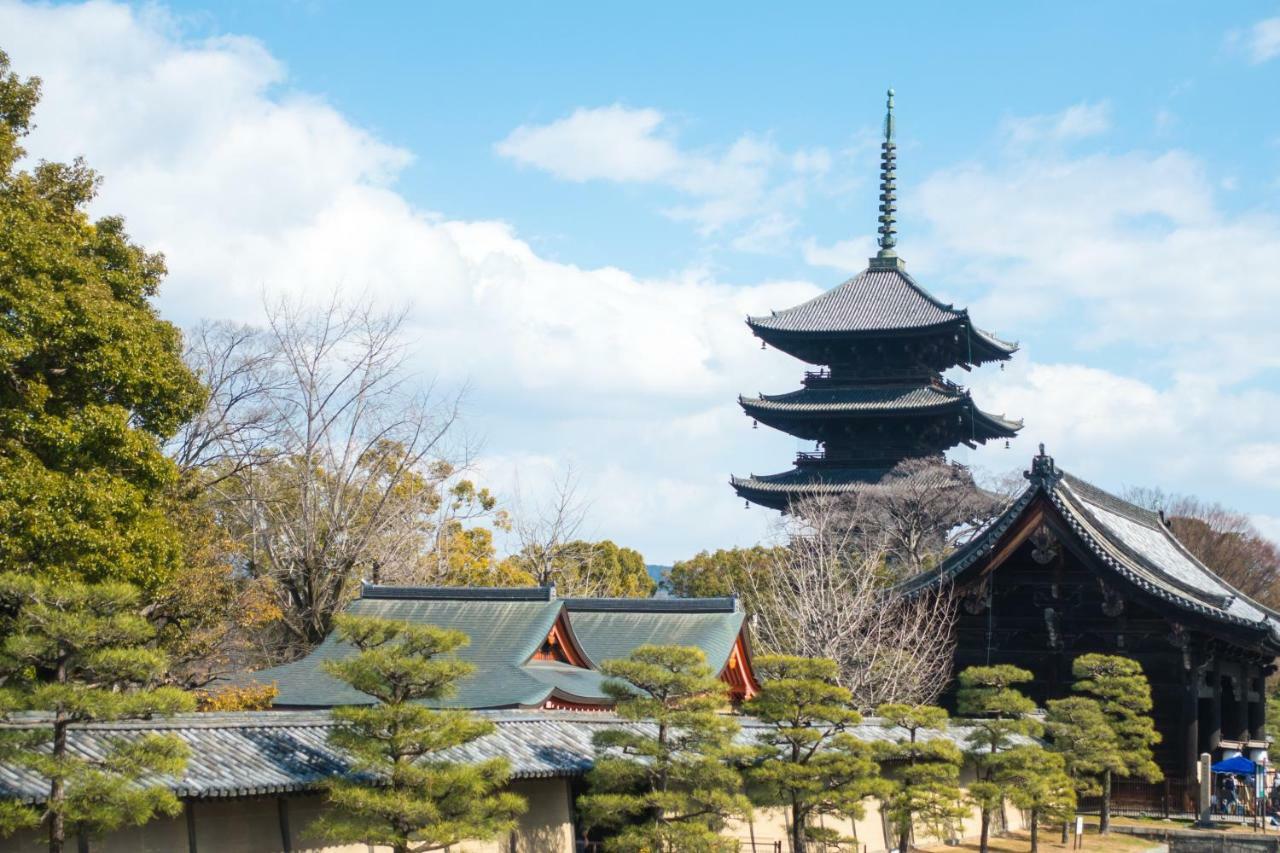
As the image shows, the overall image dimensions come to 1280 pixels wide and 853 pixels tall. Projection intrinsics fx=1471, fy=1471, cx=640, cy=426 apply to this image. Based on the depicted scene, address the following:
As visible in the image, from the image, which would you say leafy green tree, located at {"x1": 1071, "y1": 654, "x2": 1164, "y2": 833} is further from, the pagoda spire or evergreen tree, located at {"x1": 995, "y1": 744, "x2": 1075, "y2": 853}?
the pagoda spire

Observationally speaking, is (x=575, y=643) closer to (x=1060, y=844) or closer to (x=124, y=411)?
(x=1060, y=844)

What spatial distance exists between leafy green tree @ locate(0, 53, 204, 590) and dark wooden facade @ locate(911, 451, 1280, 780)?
20.4 metres

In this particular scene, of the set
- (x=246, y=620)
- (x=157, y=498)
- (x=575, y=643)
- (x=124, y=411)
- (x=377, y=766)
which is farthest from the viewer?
(x=575, y=643)

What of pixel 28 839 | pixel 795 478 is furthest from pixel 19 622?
pixel 795 478

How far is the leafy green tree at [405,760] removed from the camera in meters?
17.3

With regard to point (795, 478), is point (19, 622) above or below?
below

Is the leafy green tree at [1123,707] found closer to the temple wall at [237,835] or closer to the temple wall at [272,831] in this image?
the temple wall at [272,831]

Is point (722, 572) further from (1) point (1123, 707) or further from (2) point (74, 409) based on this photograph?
(2) point (74, 409)

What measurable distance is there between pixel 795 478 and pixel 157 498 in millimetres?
40205

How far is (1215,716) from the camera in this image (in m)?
34.9

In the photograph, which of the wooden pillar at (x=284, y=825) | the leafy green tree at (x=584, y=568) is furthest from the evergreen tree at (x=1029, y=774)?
the leafy green tree at (x=584, y=568)

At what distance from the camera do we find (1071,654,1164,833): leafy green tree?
1216 inches

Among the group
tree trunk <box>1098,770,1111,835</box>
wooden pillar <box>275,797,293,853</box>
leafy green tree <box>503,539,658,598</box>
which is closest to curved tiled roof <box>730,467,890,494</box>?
leafy green tree <box>503,539,658,598</box>

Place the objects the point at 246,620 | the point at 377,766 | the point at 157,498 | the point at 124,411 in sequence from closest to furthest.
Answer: the point at 377,766
the point at 124,411
the point at 157,498
the point at 246,620
